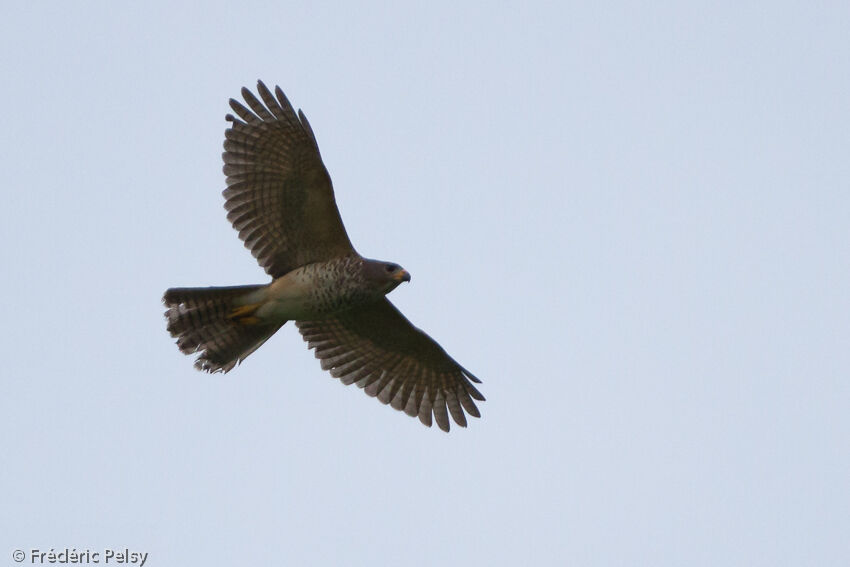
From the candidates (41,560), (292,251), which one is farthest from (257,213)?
(41,560)

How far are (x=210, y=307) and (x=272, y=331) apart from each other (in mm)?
772

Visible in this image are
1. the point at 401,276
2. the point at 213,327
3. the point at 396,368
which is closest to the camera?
the point at 401,276

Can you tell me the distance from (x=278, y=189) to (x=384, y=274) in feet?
4.54

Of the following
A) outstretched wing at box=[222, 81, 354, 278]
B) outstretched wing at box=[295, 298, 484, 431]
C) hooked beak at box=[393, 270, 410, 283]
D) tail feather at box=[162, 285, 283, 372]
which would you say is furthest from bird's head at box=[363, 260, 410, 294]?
outstretched wing at box=[295, 298, 484, 431]

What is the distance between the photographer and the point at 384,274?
12.6 meters

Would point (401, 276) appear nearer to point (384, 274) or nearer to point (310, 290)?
point (384, 274)

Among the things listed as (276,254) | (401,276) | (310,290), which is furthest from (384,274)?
(276,254)

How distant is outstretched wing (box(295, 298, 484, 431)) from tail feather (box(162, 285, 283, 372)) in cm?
106

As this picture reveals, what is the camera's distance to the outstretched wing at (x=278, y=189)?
486 inches

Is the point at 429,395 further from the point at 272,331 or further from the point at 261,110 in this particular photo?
the point at 261,110

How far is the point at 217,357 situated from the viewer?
1300 centimetres

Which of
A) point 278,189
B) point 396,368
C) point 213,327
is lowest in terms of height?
point 213,327

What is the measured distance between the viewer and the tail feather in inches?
499

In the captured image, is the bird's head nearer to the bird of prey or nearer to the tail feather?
the bird of prey
